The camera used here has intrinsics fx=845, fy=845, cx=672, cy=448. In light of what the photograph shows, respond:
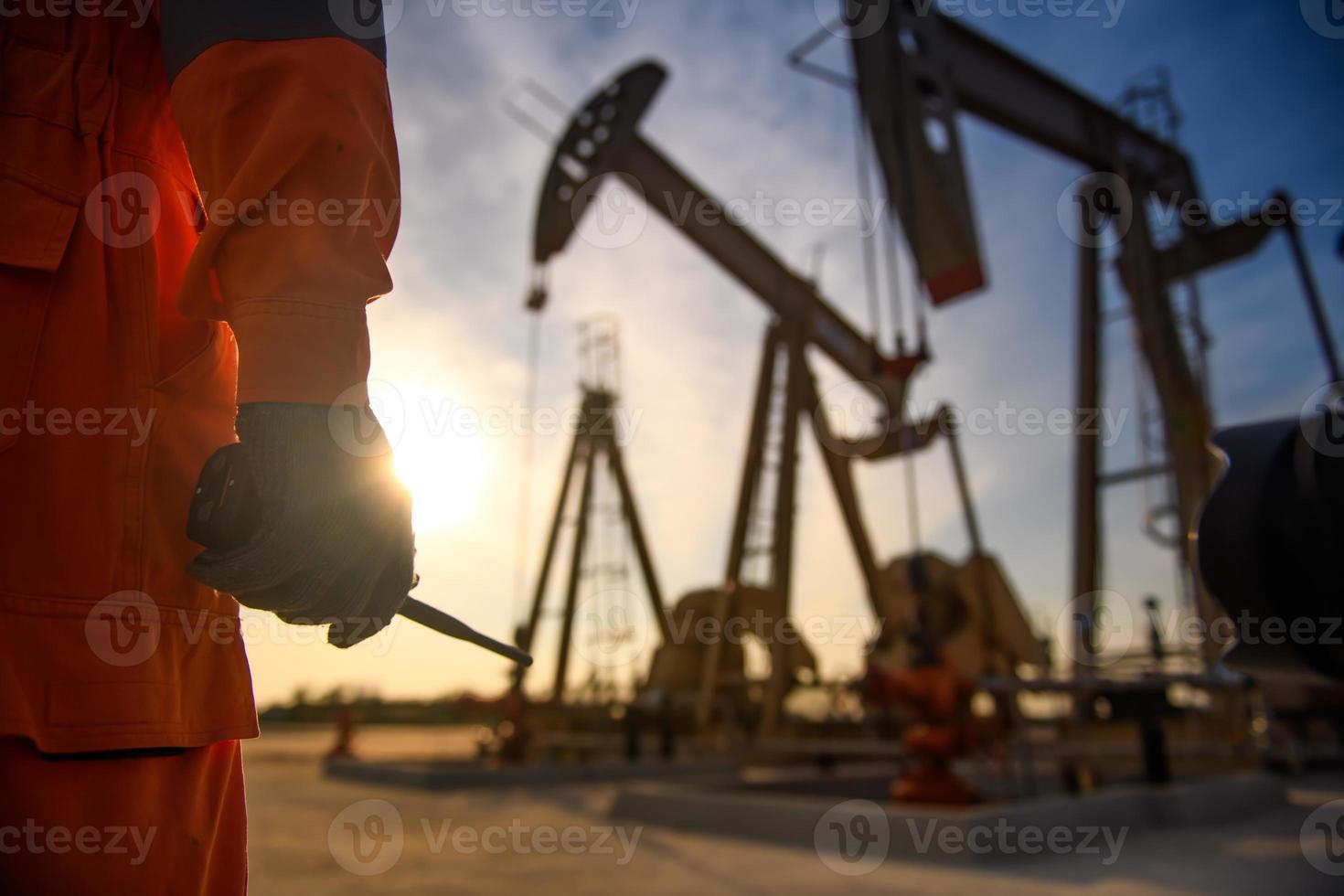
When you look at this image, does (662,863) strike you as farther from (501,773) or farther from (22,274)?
(501,773)

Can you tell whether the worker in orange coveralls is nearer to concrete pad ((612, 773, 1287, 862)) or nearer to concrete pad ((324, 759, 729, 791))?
concrete pad ((612, 773, 1287, 862))

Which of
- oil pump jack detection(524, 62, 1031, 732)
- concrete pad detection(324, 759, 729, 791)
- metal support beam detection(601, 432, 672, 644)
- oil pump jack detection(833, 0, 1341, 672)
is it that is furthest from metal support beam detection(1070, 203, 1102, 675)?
metal support beam detection(601, 432, 672, 644)

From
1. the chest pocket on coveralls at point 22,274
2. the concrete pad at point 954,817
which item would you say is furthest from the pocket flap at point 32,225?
the concrete pad at point 954,817

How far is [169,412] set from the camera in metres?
0.90

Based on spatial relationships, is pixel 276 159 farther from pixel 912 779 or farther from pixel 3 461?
pixel 912 779

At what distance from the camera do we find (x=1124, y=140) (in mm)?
11594

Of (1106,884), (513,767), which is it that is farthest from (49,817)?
(513,767)

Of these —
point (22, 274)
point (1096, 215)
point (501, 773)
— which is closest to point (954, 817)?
point (22, 274)

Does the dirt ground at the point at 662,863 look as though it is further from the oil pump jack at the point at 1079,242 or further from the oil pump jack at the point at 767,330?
the oil pump jack at the point at 767,330

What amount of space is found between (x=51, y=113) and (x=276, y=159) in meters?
0.30

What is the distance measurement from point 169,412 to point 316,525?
27 centimetres

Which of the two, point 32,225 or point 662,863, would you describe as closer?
point 32,225

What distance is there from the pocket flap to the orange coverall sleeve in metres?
0.12

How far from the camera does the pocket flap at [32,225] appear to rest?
0.82m
